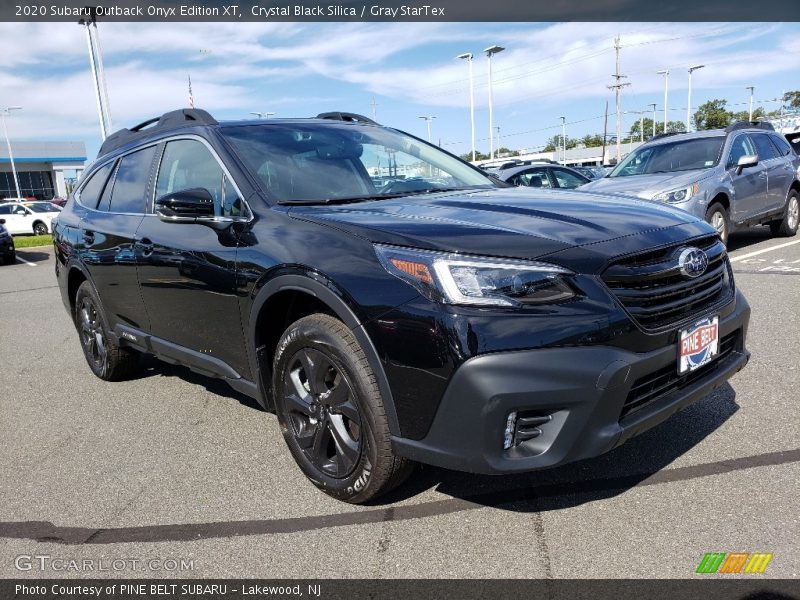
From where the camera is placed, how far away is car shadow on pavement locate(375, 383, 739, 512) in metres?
2.89

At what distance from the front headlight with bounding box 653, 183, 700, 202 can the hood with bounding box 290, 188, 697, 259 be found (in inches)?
214

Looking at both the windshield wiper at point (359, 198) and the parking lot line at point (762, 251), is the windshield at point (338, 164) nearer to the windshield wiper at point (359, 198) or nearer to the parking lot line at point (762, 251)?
the windshield wiper at point (359, 198)

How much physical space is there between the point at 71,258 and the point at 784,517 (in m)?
4.96

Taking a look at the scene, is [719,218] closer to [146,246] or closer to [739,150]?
[739,150]

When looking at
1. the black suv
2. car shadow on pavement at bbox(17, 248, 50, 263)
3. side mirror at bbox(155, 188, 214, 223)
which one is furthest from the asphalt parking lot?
car shadow on pavement at bbox(17, 248, 50, 263)

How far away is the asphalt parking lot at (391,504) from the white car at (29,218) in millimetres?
26002

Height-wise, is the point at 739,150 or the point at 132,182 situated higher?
the point at 132,182

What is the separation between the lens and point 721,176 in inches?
344

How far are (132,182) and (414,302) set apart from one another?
289 cm

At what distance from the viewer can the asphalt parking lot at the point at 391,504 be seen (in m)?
2.49

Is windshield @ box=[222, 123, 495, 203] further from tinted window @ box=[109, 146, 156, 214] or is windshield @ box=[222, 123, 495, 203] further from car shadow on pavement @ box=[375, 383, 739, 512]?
car shadow on pavement @ box=[375, 383, 739, 512]

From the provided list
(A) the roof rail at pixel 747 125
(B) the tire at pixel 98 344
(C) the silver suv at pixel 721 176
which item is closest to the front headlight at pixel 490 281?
(B) the tire at pixel 98 344

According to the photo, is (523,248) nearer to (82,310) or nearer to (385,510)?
(385,510)

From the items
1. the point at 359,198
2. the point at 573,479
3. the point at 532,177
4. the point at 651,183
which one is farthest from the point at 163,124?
the point at 532,177
